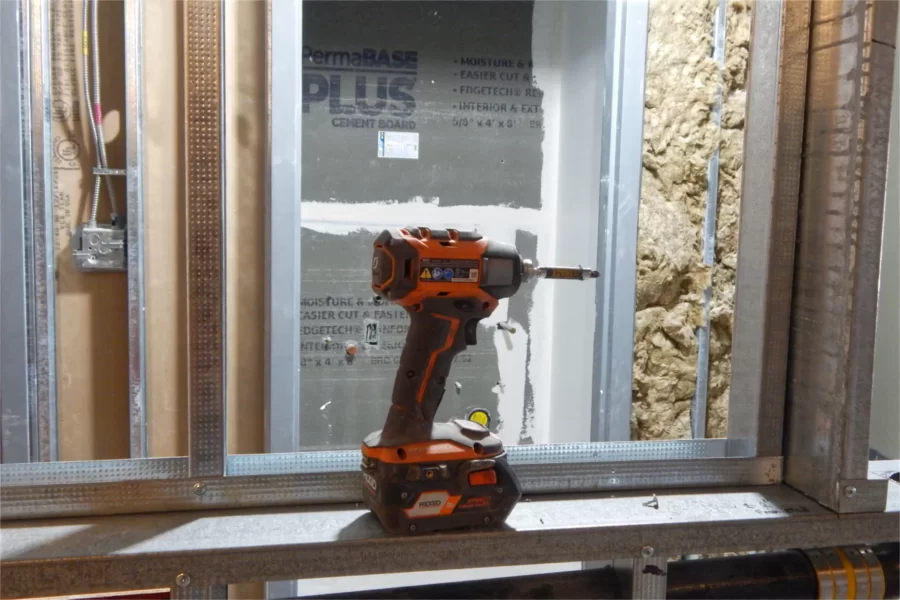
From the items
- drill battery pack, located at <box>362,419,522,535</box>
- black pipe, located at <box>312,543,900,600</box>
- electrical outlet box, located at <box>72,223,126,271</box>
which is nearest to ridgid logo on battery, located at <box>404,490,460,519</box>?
drill battery pack, located at <box>362,419,522,535</box>

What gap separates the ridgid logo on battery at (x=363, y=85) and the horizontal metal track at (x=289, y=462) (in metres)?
1.09

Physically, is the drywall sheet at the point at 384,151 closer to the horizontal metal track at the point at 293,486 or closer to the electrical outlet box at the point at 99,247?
the electrical outlet box at the point at 99,247

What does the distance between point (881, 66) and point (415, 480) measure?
1074 mm

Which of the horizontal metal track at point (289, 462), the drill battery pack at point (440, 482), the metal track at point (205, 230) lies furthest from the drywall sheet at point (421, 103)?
the drill battery pack at point (440, 482)

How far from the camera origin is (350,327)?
199 centimetres

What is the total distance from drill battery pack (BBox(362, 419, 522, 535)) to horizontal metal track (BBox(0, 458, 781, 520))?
142mm

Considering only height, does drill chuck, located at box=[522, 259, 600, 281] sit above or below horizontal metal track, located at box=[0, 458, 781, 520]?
above

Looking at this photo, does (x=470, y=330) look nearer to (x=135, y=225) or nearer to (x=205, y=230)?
(x=205, y=230)

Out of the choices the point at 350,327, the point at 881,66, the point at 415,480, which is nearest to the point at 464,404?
the point at 350,327

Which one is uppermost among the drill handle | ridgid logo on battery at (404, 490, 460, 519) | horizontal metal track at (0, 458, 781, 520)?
the drill handle

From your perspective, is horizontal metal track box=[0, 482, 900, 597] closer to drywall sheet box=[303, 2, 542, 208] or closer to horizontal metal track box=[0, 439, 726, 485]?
horizontal metal track box=[0, 439, 726, 485]

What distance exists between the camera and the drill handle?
1084mm

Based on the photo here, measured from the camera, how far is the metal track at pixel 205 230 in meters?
1.11

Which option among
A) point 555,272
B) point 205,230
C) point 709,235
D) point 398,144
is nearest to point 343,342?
point 398,144
